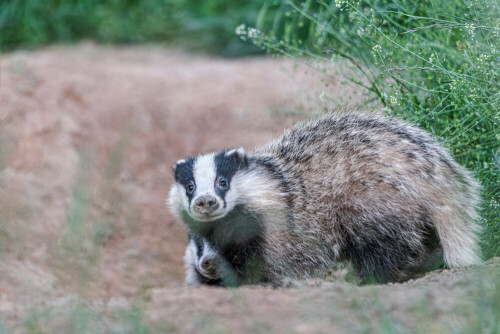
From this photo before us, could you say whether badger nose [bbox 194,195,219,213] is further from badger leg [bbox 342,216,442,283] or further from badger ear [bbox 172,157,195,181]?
badger leg [bbox 342,216,442,283]

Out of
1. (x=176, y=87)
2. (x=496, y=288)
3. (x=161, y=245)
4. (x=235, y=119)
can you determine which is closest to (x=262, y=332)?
(x=496, y=288)

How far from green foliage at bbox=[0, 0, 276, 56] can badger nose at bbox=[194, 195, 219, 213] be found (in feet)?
15.9

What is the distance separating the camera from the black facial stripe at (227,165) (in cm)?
472

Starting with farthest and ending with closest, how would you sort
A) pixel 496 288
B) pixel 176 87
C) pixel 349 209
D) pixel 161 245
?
pixel 176 87, pixel 161 245, pixel 349 209, pixel 496 288

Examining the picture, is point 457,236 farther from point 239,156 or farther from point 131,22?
point 131,22

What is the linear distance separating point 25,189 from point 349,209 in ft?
10.8

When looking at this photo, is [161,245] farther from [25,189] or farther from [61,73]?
[61,73]

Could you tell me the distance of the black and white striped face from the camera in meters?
4.55

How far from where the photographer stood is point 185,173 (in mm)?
4844

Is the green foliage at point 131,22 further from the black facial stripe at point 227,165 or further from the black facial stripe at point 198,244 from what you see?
the black facial stripe at point 198,244

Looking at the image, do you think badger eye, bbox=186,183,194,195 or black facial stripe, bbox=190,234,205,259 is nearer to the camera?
badger eye, bbox=186,183,194,195

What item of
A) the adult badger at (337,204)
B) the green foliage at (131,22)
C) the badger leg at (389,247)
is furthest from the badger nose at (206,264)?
the green foliage at (131,22)

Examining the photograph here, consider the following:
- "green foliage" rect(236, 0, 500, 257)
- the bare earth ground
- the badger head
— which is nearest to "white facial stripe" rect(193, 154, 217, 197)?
the badger head

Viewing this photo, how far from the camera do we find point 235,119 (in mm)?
7672
